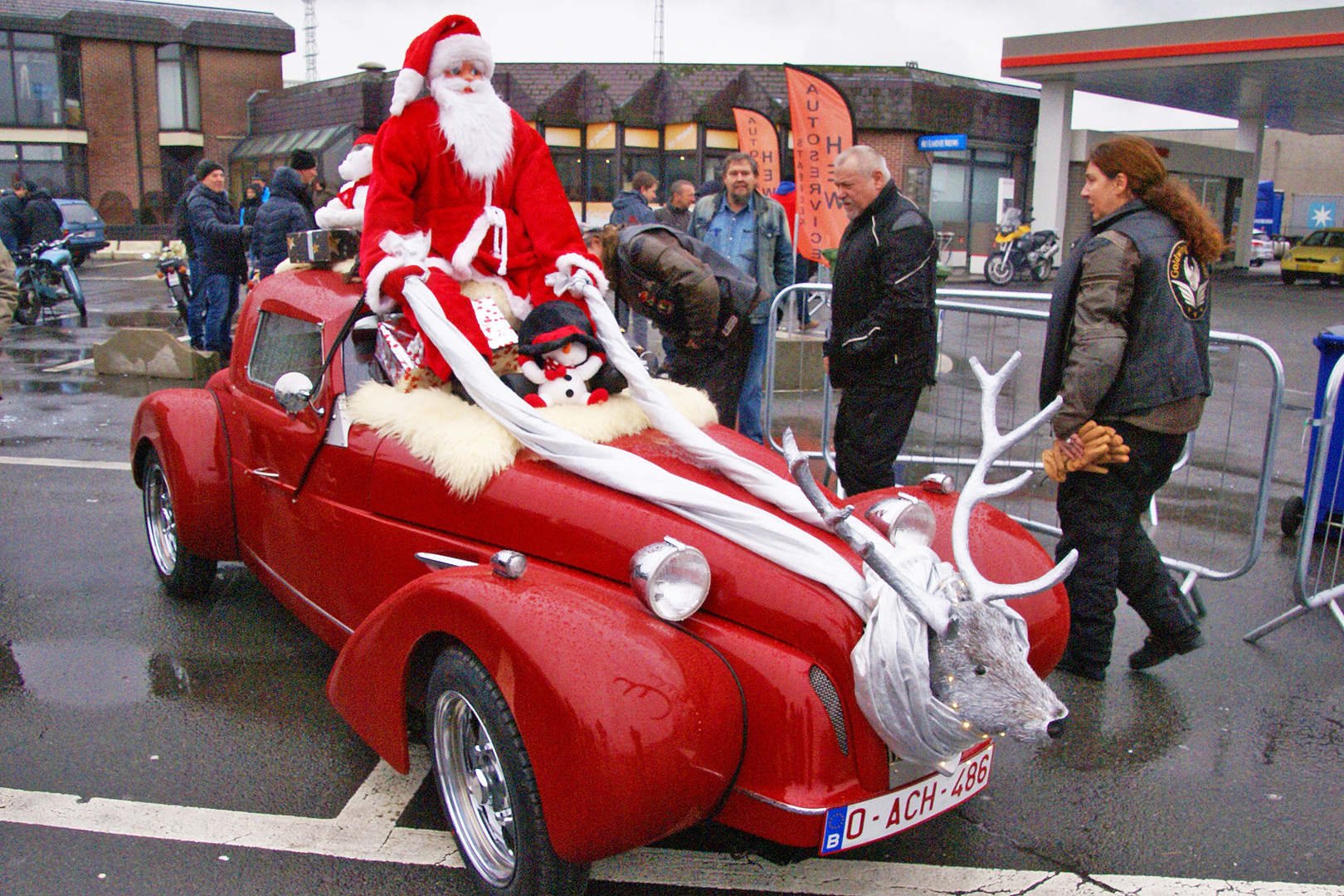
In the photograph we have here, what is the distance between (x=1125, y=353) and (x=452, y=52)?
2.80 metres

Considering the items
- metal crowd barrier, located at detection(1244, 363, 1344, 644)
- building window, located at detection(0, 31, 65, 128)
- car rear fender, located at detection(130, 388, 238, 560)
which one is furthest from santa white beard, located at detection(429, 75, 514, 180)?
building window, located at detection(0, 31, 65, 128)

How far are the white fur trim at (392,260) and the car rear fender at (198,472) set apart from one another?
1.11 m

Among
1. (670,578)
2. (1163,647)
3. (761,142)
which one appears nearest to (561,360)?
(670,578)

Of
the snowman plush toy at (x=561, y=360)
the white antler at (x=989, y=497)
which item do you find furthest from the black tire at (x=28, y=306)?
the white antler at (x=989, y=497)

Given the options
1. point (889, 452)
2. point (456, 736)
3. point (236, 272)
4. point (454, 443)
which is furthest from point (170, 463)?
point (236, 272)

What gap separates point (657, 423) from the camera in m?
3.22

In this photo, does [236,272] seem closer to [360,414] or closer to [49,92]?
[360,414]

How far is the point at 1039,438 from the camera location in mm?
7652

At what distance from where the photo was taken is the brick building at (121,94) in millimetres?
35312

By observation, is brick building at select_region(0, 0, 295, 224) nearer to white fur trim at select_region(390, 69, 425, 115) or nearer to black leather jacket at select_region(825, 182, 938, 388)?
white fur trim at select_region(390, 69, 425, 115)

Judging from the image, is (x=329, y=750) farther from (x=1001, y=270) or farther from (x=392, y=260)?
(x=1001, y=270)

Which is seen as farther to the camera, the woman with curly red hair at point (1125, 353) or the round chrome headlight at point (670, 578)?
the woman with curly red hair at point (1125, 353)

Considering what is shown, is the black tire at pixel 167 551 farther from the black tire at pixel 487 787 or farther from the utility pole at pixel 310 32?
the utility pole at pixel 310 32

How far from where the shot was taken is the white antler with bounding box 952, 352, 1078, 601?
2.34m
